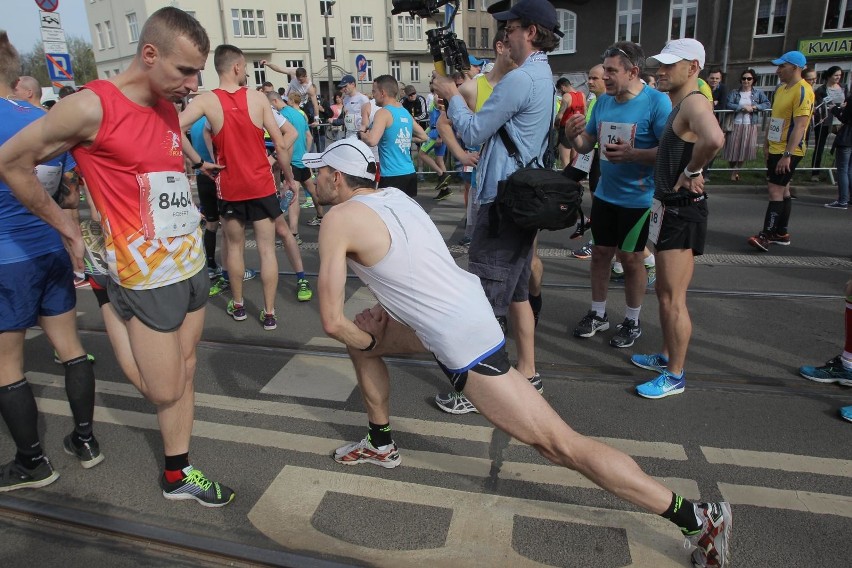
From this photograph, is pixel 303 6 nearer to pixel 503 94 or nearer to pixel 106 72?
pixel 106 72

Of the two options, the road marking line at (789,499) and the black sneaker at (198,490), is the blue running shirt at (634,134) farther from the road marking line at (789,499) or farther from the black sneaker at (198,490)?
the black sneaker at (198,490)

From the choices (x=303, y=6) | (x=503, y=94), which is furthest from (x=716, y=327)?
(x=303, y=6)

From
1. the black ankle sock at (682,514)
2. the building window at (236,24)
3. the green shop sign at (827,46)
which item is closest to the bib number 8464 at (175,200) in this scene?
the black ankle sock at (682,514)

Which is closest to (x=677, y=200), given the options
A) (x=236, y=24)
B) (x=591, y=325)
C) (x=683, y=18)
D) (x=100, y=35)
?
(x=591, y=325)

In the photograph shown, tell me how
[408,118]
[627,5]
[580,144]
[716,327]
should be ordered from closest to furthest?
[580,144], [716,327], [408,118], [627,5]

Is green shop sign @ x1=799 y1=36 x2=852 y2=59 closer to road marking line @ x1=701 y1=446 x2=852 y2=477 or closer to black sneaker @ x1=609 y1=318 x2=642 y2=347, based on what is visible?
black sneaker @ x1=609 y1=318 x2=642 y2=347

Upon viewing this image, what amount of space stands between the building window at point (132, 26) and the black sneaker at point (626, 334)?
52270 millimetres

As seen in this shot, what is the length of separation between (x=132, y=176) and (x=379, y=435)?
166 centimetres

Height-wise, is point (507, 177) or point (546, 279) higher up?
point (507, 177)

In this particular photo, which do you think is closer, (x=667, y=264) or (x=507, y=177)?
(x=507, y=177)

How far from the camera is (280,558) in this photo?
7.77 feet

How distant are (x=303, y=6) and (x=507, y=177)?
50.9 meters

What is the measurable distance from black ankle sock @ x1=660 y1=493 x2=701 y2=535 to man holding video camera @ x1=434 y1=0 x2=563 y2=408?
1.42 m

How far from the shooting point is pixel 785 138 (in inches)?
277
